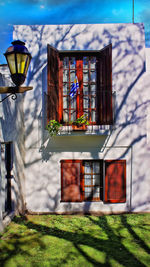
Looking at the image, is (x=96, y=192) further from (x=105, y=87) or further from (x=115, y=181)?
(x=105, y=87)

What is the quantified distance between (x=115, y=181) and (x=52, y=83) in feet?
12.2

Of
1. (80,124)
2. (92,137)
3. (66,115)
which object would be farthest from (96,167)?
(66,115)

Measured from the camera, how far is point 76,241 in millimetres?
5383

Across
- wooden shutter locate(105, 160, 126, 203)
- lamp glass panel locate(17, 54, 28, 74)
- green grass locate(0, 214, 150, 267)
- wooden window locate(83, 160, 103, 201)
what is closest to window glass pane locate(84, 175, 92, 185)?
wooden window locate(83, 160, 103, 201)

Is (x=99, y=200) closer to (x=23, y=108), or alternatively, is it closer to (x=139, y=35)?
(x=23, y=108)

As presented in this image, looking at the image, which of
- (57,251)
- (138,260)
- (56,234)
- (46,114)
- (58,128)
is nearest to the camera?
(138,260)

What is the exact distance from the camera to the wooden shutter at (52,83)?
7035 millimetres

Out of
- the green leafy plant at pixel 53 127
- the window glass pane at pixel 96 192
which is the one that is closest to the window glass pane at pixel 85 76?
the green leafy plant at pixel 53 127

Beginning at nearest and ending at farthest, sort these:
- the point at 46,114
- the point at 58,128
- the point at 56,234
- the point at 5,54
→ the point at 5,54 → the point at 56,234 → the point at 58,128 → the point at 46,114

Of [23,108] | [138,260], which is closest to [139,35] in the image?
[23,108]

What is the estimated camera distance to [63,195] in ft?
24.4

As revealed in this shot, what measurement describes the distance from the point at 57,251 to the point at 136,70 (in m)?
5.75

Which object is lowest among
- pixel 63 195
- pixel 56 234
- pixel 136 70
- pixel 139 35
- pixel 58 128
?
pixel 56 234

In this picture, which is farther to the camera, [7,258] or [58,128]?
[58,128]
